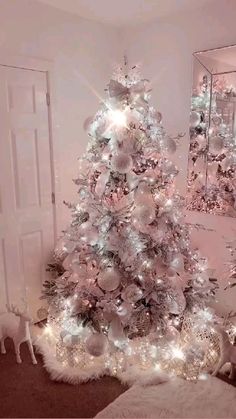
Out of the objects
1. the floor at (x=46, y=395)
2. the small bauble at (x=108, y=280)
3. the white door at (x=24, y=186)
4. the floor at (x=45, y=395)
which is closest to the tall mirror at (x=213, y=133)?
the small bauble at (x=108, y=280)

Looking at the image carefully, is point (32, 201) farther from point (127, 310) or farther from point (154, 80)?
point (154, 80)

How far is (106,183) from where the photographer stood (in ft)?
8.15

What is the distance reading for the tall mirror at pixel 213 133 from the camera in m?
2.81

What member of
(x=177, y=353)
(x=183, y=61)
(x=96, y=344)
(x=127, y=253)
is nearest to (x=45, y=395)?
(x=96, y=344)

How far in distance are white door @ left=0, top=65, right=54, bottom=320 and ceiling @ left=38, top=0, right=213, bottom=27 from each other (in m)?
0.63

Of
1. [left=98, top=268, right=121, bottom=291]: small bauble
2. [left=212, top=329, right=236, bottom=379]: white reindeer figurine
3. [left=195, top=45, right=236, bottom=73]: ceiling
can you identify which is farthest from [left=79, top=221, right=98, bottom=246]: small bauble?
[left=195, top=45, right=236, bottom=73]: ceiling

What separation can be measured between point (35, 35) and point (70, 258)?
185cm

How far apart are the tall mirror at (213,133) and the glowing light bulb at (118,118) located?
36.6 inches

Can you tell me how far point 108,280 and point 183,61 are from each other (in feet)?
6.80

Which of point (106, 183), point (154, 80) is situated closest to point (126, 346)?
point (106, 183)

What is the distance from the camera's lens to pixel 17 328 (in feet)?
8.38

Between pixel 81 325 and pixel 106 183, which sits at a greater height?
pixel 106 183

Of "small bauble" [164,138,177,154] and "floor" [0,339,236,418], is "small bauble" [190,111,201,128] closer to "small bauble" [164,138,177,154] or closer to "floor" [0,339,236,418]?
"small bauble" [164,138,177,154]

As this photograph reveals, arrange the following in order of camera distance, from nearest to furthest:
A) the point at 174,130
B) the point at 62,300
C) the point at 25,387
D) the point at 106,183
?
the point at 25,387
the point at 106,183
the point at 62,300
the point at 174,130
